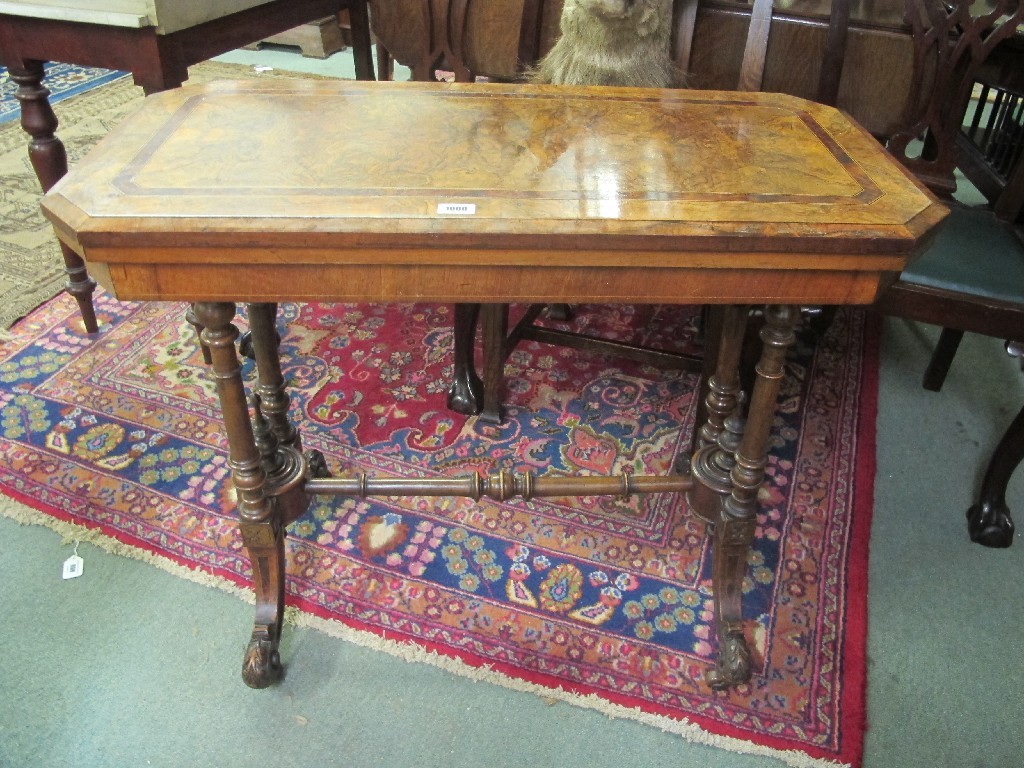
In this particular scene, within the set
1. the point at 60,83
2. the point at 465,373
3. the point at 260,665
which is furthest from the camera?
the point at 60,83

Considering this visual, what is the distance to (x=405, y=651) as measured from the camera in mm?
1435

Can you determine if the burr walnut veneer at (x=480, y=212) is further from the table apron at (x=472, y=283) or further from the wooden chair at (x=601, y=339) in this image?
the wooden chair at (x=601, y=339)

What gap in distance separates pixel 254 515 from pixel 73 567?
19.7 inches

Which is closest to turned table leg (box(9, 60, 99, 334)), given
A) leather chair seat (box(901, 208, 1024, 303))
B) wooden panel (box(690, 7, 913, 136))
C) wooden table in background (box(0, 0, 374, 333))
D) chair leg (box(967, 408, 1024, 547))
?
wooden table in background (box(0, 0, 374, 333))

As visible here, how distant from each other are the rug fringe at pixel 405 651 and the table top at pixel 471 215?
74 centimetres

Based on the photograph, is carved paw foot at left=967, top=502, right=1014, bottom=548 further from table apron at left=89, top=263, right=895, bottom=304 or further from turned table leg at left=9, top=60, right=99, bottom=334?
turned table leg at left=9, top=60, right=99, bottom=334

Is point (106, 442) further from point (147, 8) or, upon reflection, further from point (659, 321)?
point (659, 321)

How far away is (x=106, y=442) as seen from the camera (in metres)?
1.86

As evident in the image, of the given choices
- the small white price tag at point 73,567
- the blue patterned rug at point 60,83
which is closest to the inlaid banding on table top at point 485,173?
the small white price tag at point 73,567

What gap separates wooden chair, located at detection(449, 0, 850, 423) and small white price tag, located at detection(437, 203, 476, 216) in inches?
29.8

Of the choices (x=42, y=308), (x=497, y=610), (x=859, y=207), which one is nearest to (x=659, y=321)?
(x=497, y=610)

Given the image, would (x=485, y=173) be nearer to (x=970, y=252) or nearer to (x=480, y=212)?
(x=480, y=212)

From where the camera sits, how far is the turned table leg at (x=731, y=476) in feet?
4.25

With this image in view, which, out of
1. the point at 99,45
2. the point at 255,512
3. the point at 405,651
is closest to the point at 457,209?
the point at 255,512
